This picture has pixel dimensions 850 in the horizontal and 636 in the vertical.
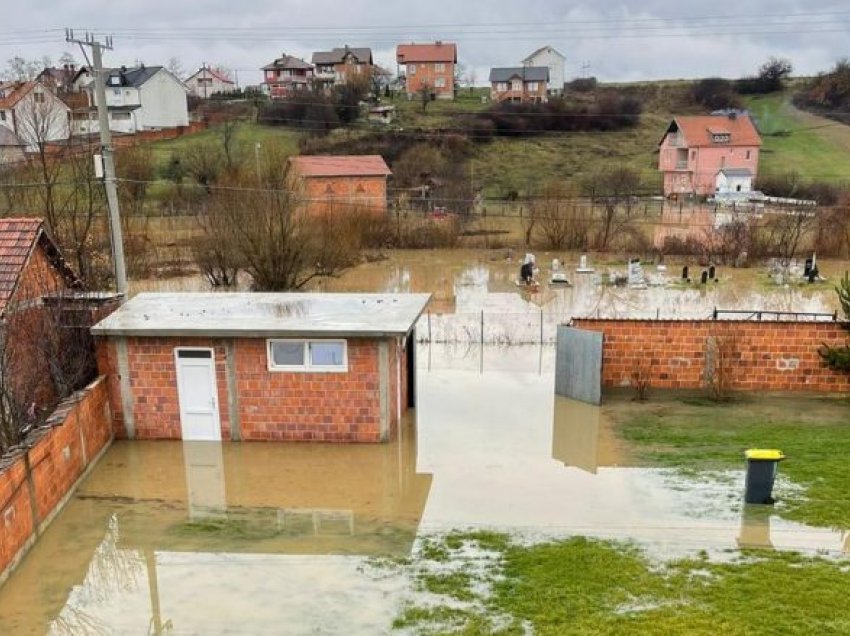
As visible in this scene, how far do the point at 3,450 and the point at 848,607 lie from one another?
10.6m

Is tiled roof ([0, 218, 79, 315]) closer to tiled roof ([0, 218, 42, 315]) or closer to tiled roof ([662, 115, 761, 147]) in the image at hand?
tiled roof ([0, 218, 42, 315])

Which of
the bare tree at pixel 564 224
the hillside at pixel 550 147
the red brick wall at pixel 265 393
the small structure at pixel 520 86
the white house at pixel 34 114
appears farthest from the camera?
the small structure at pixel 520 86

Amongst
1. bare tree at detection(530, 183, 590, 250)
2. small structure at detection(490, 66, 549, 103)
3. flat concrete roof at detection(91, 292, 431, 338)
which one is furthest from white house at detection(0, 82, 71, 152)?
small structure at detection(490, 66, 549, 103)

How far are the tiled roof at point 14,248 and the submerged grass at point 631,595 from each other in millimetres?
8541

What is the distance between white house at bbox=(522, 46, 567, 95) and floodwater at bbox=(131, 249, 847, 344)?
72.6m

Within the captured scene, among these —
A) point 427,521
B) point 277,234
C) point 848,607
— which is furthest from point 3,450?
point 277,234

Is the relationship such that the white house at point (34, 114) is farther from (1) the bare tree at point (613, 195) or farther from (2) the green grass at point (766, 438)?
(1) the bare tree at point (613, 195)

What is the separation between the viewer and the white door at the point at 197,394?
1291cm

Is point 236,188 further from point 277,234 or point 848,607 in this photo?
point 848,607

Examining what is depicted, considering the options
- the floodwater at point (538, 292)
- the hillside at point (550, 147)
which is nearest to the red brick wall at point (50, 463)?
the floodwater at point (538, 292)

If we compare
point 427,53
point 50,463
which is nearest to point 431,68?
point 427,53

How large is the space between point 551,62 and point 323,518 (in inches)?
3952

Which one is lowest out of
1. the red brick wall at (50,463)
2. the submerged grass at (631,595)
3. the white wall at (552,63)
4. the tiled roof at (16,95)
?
the submerged grass at (631,595)

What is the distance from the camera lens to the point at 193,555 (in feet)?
31.3
